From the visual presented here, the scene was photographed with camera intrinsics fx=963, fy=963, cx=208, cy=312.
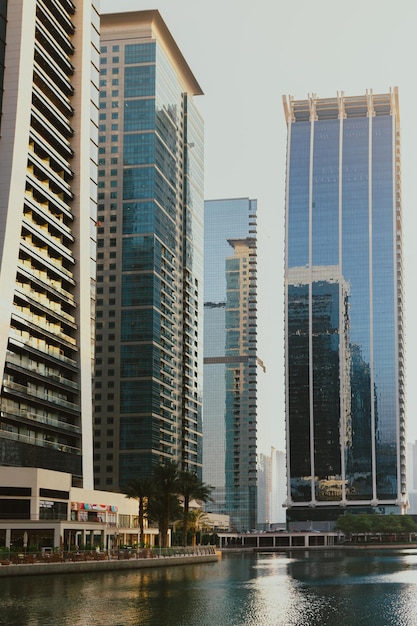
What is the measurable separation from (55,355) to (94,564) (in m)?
37.3

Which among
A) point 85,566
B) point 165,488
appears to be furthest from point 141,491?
point 85,566

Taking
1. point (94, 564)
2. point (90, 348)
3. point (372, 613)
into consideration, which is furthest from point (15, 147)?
point (372, 613)

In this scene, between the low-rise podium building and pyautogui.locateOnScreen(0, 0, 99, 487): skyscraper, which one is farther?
pyautogui.locateOnScreen(0, 0, 99, 487): skyscraper

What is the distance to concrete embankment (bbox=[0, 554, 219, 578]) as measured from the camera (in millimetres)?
81000

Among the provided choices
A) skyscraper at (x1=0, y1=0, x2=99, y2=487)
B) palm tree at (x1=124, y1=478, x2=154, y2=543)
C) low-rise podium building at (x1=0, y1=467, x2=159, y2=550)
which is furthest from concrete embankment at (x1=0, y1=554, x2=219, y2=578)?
skyscraper at (x1=0, y1=0, x2=99, y2=487)

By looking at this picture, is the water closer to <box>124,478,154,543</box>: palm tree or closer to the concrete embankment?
the concrete embankment

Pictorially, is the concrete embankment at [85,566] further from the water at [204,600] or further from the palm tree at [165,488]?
the palm tree at [165,488]

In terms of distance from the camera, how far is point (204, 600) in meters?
63.1

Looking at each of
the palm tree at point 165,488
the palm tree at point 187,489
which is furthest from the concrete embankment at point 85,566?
the palm tree at point 187,489

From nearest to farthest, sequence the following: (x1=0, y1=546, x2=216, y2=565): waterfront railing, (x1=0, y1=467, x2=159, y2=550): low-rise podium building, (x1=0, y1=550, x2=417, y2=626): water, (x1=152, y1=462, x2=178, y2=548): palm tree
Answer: (x1=0, y1=550, x2=417, y2=626): water
(x1=0, y1=546, x2=216, y2=565): waterfront railing
(x1=0, y1=467, x2=159, y2=550): low-rise podium building
(x1=152, y1=462, x2=178, y2=548): palm tree

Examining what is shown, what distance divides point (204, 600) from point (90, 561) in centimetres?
3239

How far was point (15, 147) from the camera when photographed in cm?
11338

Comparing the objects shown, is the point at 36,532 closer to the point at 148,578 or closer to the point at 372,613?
the point at 148,578

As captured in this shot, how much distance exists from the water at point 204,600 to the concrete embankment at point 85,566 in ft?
7.40
